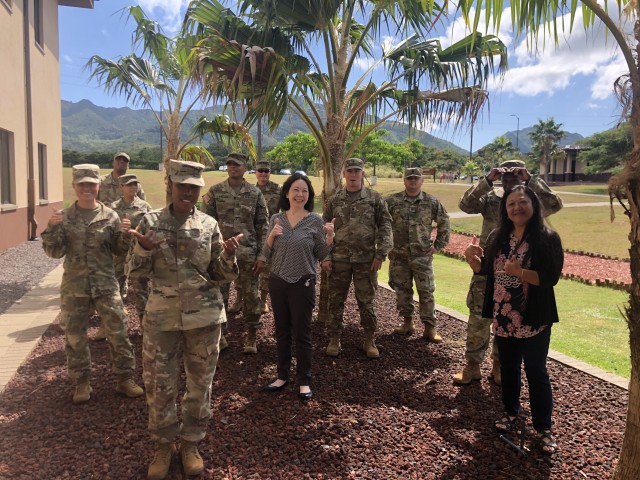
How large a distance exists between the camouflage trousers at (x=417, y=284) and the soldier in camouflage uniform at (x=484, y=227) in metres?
1.21

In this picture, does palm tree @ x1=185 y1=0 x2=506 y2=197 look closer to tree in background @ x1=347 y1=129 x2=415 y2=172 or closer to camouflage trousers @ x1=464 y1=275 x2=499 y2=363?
camouflage trousers @ x1=464 y1=275 x2=499 y2=363

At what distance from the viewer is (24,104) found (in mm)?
11781

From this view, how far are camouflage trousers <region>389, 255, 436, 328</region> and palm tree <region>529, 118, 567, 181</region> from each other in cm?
6327

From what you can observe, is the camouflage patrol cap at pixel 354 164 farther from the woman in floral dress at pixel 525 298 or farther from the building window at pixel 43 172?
the building window at pixel 43 172

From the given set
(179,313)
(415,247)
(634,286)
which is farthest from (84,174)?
(634,286)

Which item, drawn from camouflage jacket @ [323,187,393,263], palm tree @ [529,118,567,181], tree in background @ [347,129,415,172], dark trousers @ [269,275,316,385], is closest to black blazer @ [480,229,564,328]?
dark trousers @ [269,275,316,385]

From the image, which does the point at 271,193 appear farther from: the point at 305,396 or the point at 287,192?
the point at 305,396

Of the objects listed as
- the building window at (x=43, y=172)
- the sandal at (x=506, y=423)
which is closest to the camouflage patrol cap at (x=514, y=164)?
the sandal at (x=506, y=423)

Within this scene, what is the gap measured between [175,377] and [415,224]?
3.44 meters

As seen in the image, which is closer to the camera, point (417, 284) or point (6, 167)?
point (417, 284)

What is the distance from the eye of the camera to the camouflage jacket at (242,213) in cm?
504

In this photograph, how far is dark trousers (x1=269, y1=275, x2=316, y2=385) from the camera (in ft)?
12.2

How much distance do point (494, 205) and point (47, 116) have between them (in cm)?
1435

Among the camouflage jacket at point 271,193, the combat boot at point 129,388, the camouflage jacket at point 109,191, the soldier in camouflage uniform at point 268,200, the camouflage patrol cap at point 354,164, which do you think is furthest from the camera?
the camouflage jacket at point 271,193
